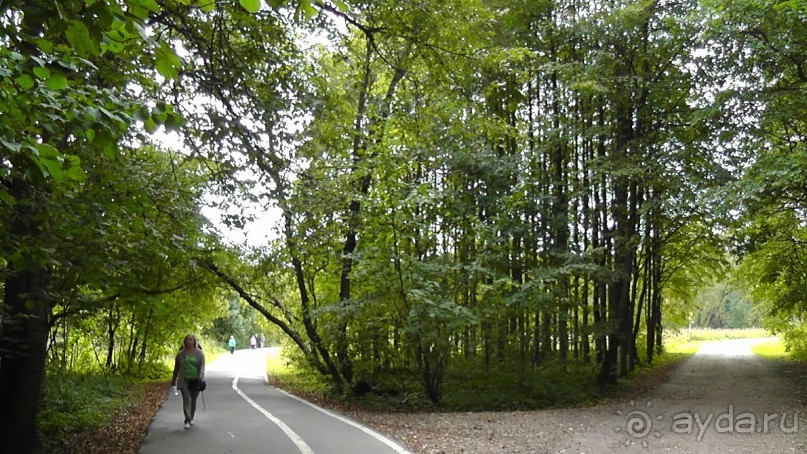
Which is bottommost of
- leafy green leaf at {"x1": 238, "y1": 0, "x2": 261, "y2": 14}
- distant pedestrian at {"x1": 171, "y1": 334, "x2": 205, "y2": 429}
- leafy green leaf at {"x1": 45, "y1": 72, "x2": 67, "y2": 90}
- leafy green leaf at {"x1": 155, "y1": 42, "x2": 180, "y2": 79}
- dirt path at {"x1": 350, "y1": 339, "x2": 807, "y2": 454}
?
dirt path at {"x1": 350, "y1": 339, "x2": 807, "y2": 454}

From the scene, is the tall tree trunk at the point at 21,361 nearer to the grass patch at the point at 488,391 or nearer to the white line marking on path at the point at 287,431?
the white line marking on path at the point at 287,431

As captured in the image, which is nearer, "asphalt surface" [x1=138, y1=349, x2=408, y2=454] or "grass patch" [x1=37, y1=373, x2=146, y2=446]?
"asphalt surface" [x1=138, y1=349, x2=408, y2=454]

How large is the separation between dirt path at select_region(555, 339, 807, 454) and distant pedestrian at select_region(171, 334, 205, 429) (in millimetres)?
6729

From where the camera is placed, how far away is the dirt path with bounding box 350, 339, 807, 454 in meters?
9.00

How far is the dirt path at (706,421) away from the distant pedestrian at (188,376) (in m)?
6.73

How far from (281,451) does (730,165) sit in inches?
515

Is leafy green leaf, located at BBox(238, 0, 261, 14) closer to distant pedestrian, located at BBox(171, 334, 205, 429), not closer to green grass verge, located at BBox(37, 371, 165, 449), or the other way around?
distant pedestrian, located at BBox(171, 334, 205, 429)

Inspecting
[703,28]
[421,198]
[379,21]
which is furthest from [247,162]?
[703,28]

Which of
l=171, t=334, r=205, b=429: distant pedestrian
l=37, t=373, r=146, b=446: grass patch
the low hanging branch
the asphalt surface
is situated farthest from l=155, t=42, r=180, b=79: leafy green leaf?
the low hanging branch

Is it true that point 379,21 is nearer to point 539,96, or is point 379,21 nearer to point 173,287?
point 173,287

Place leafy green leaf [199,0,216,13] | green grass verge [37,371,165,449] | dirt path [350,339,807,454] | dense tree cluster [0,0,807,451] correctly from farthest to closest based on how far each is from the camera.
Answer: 1. green grass verge [37,371,165,449]
2. dirt path [350,339,807,454]
3. dense tree cluster [0,0,807,451]
4. leafy green leaf [199,0,216,13]

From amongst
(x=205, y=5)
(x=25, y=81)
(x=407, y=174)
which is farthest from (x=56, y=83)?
(x=407, y=174)

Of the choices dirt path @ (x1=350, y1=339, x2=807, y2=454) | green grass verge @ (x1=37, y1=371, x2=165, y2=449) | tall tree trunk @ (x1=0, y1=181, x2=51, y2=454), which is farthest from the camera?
green grass verge @ (x1=37, y1=371, x2=165, y2=449)

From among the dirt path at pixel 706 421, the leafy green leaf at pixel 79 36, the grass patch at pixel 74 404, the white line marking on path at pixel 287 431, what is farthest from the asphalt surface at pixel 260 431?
the leafy green leaf at pixel 79 36
